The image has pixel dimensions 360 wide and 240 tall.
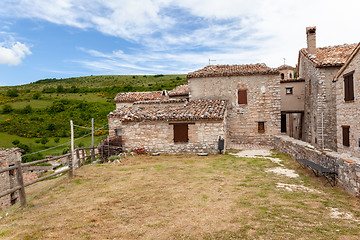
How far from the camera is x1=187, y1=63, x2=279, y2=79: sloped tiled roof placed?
17286 millimetres

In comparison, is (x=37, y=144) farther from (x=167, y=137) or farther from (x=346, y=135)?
(x=346, y=135)

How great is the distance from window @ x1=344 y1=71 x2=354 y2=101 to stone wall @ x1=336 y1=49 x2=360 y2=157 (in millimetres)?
228

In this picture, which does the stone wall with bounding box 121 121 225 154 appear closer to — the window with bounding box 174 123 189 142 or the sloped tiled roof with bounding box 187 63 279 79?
the window with bounding box 174 123 189 142

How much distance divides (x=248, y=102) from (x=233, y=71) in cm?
279

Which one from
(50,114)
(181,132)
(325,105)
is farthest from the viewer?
(50,114)

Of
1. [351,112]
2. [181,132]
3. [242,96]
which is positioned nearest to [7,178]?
[181,132]

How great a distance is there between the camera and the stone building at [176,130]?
13.8 meters

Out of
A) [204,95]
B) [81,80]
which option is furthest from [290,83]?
[81,80]

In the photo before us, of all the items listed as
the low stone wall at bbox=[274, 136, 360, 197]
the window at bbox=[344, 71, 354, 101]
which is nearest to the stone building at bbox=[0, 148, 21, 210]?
the low stone wall at bbox=[274, 136, 360, 197]

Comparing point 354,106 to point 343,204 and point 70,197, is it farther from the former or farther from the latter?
point 70,197

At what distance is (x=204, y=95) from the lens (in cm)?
1825

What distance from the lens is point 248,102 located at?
58.1 feet

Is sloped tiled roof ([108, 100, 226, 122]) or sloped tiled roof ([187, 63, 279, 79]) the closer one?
sloped tiled roof ([108, 100, 226, 122])

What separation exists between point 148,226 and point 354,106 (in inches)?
498
